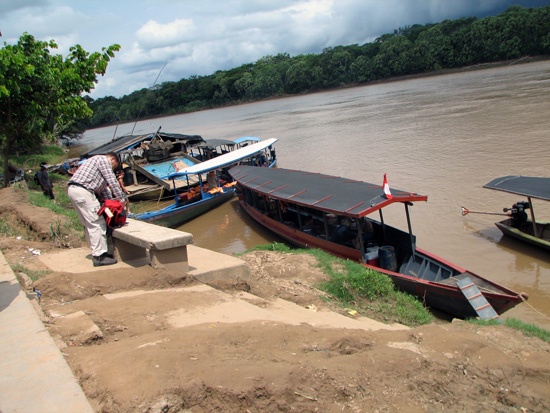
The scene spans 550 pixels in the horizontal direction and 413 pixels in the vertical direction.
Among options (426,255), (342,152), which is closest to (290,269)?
(426,255)

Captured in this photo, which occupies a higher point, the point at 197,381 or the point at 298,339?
the point at 197,381

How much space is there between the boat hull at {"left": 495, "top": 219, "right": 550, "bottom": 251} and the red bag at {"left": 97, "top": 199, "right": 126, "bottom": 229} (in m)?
9.06

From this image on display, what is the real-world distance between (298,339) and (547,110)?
27.8m

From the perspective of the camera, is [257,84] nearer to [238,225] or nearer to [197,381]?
[238,225]

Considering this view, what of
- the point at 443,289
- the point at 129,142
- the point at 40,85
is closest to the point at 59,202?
the point at 40,85

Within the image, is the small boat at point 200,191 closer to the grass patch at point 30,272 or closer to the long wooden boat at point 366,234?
the long wooden boat at point 366,234

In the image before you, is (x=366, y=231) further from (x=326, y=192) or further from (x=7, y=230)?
(x=7, y=230)

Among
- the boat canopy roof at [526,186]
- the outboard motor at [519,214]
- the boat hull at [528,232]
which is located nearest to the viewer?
the boat canopy roof at [526,186]

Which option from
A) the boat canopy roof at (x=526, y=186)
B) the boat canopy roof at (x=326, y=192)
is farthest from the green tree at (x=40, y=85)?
the boat canopy roof at (x=526, y=186)

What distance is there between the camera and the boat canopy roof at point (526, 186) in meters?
9.72

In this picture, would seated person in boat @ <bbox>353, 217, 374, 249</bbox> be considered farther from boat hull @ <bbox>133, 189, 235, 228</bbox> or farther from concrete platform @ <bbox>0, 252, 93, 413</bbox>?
boat hull @ <bbox>133, 189, 235, 228</bbox>

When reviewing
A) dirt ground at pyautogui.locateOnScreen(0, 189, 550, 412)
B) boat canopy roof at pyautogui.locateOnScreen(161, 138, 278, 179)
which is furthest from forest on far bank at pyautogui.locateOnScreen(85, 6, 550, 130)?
dirt ground at pyautogui.locateOnScreen(0, 189, 550, 412)

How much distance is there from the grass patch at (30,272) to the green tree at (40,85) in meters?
8.88

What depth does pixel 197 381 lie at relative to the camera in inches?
110
